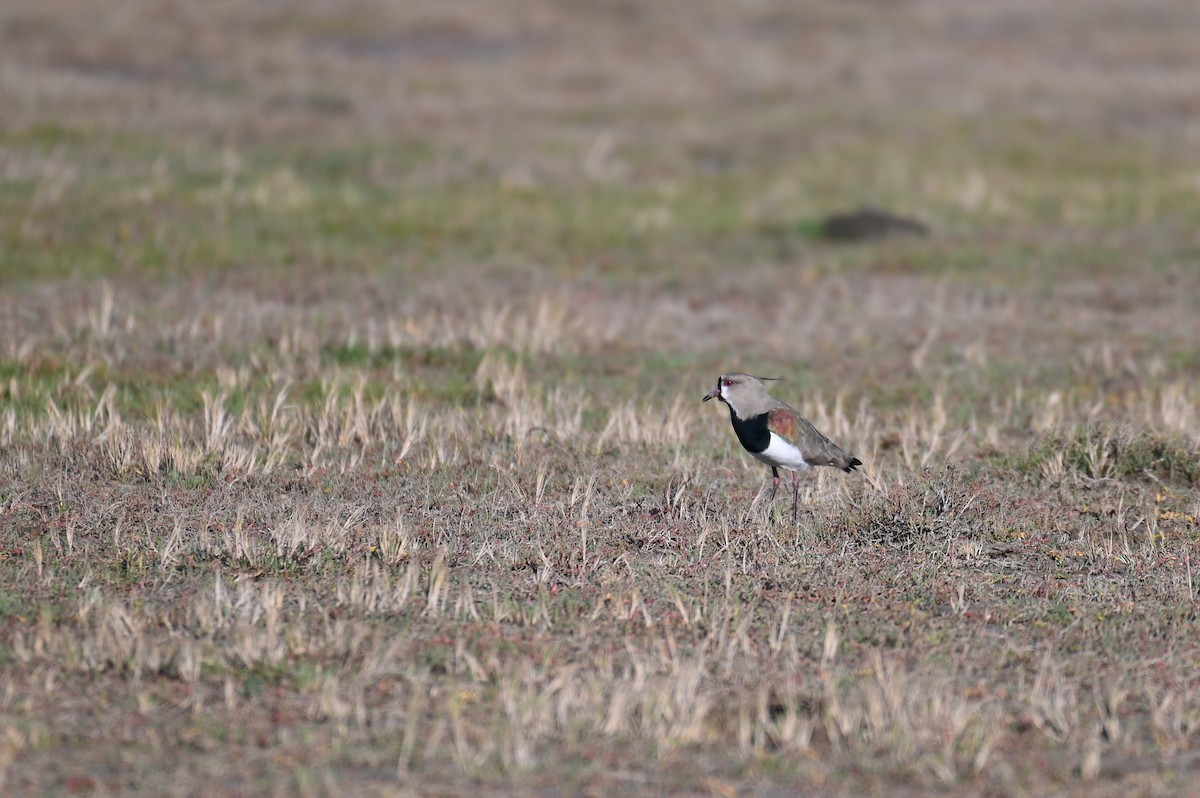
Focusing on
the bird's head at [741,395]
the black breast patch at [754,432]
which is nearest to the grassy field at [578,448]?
the black breast patch at [754,432]

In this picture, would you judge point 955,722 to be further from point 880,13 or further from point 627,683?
point 880,13

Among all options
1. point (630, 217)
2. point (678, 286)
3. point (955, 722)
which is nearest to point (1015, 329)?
point (678, 286)

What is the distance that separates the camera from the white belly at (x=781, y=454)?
7.71 meters

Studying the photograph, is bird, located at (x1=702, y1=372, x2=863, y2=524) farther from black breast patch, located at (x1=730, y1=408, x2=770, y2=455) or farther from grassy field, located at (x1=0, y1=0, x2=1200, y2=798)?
grassy field, located at (x1=0, y1=0, x2=1200, y2=798)

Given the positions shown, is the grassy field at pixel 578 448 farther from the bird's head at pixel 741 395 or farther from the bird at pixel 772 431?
the bird's head at pixel 741 395

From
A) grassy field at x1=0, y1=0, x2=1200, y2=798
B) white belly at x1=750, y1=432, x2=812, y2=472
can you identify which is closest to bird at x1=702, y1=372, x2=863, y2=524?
white belly at x1=750, y1=432, x2=812, y2=472

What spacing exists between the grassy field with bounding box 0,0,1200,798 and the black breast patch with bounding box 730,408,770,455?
47cm

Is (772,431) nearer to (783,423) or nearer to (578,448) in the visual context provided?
(783,423)

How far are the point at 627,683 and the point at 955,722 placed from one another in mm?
1238

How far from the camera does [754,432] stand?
7.71 meters

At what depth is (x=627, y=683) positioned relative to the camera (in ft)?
18.8

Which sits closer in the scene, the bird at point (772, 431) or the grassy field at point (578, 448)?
the grassy field at point (578, 448)

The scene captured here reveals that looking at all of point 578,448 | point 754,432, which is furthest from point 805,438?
point 578,448

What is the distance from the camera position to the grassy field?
5.44 m
